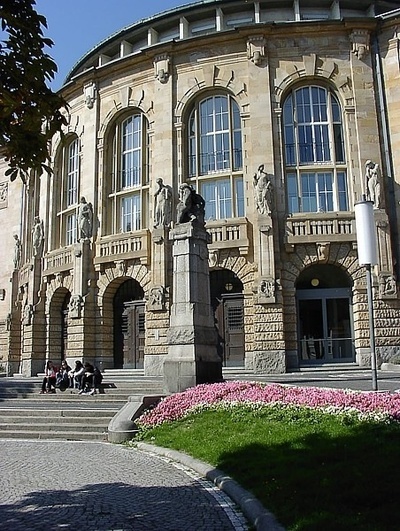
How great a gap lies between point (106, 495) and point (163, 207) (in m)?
20.7

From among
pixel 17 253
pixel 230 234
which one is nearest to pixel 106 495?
pixel 230 234

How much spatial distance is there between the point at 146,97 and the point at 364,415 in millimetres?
24017

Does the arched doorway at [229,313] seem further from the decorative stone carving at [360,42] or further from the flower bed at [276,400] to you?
the decorative stone carving at [360,42]

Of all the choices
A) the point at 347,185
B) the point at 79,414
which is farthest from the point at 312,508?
the point at 347,185

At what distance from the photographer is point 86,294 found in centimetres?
2891

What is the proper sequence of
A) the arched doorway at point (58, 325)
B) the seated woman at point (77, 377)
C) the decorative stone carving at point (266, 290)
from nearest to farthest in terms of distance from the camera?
the seated woman at point (77, 377), the decorative stone carving at point (266, 290), the arched doorway at point (58, 325)

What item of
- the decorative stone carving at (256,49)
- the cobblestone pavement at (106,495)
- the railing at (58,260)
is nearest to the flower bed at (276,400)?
the cobblestone pavement at (106,495)

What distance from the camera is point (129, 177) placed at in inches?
1201

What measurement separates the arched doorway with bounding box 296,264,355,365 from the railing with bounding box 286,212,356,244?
1713 mm

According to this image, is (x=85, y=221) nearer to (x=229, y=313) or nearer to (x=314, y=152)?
(x=229, y=313)

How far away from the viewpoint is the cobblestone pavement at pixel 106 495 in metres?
6.03

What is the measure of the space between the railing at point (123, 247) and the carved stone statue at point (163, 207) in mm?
1002

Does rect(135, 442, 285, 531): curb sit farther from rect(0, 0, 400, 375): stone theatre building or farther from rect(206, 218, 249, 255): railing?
rect(206, 218, 249, 255): railing

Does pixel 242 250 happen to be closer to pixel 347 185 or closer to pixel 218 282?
pixel 218 282
